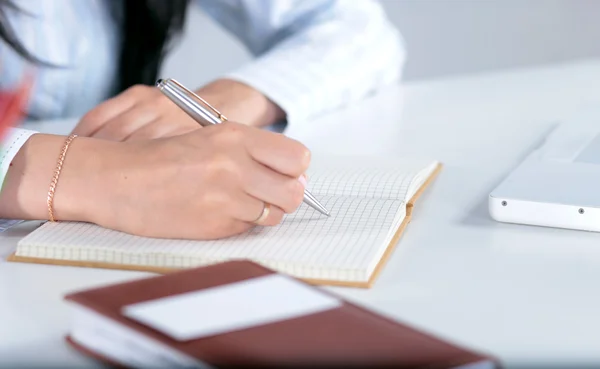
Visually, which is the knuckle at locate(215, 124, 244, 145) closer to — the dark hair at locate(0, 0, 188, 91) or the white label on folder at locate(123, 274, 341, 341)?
the white label on folder at locate(123, 274, 341, 341)

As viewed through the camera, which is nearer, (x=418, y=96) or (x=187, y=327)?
(x=187, y=327)

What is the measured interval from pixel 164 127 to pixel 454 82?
61 cm

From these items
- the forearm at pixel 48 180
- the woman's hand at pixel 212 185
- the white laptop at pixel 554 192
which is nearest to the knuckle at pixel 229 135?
the woman's hand at pixel 212 185

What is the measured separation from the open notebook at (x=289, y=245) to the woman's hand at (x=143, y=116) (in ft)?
0.75

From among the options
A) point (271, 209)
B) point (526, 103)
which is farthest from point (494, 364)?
point (526, 103)

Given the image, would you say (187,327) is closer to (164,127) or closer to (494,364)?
(494,364)

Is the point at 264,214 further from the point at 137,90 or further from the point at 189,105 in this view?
the point at 137,90

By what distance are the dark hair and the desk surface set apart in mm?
373

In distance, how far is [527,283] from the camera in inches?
24.5

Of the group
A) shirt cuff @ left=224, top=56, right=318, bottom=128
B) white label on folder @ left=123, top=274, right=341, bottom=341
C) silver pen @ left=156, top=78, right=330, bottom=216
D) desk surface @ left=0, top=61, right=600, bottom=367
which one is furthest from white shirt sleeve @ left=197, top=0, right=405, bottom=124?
white label on folder @ left=123, top=274, right=341, bottom=341

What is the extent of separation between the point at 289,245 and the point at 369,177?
19 centimetres

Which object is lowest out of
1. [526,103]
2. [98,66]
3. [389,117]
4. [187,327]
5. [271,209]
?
[187,327]

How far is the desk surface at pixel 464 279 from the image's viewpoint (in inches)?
21.0

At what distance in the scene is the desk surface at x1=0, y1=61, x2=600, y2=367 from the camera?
1.75 feet
